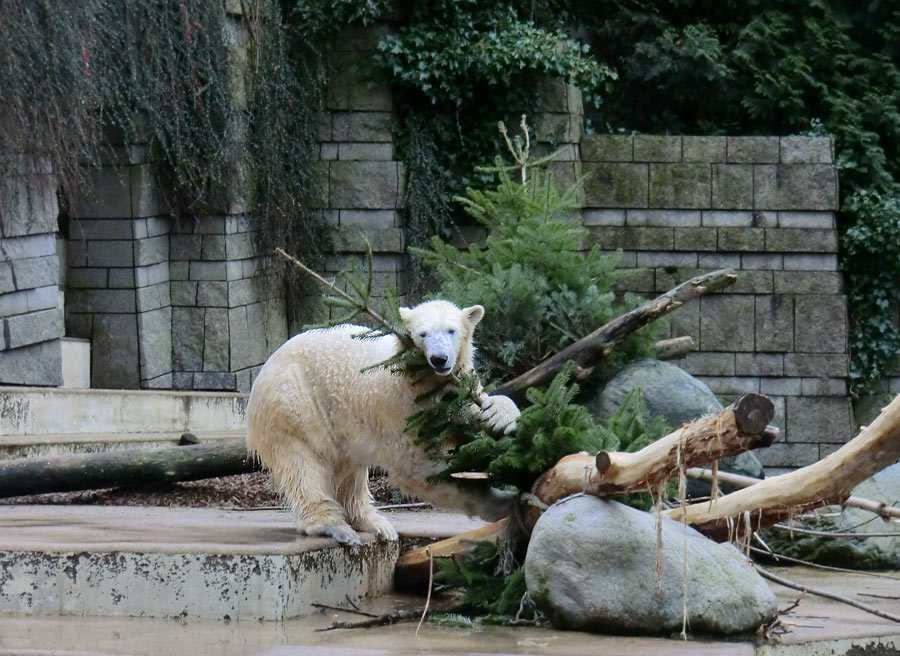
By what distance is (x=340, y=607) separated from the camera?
4.93 m

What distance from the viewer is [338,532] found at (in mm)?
5031

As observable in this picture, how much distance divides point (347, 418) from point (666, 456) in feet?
4.64

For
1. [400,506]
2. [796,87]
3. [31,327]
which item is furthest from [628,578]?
[796,87]

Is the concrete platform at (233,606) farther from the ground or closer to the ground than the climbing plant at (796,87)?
closer to the ground

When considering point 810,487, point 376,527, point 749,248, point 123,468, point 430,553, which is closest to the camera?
point 810,487

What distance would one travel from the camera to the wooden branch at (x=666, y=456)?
3.99 m

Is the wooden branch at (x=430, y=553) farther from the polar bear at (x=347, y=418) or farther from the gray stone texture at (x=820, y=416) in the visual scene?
the gray stone texture at (x=820, y=416)

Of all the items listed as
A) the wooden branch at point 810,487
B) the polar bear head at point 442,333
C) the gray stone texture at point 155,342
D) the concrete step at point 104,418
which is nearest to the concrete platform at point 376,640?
the wooden branch at point 810,487

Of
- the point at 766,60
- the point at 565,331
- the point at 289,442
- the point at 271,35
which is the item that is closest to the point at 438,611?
the point at 289,442

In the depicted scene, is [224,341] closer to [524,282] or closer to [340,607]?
[524,282]

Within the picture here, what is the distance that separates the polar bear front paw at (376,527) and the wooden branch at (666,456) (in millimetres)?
828

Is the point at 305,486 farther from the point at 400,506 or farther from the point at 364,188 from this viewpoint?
the point at 364,188

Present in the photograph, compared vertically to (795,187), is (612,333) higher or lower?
lower

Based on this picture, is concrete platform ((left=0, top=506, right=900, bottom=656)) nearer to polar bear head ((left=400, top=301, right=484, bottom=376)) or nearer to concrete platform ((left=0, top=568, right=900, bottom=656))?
concrete platform ((left=0, top=568, right=900, bottom=656))
